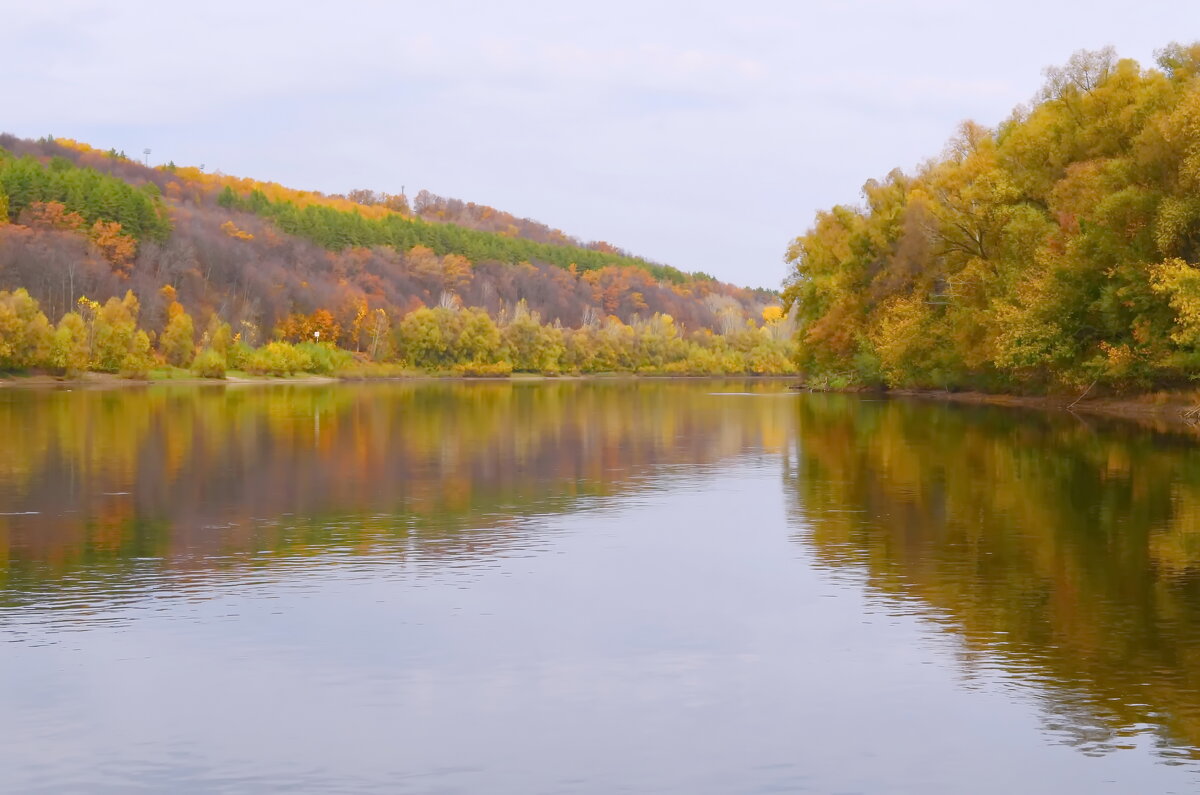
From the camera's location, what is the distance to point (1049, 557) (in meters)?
15.6

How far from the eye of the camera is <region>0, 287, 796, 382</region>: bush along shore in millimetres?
101438

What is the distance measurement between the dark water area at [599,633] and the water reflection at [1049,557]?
0.18 ft

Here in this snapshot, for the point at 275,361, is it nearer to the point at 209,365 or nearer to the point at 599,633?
the point at 209,365

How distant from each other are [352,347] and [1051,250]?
127902mm

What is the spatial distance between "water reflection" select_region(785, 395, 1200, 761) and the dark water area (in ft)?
0.18

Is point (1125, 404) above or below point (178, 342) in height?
below

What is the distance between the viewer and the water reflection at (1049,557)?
382 inches

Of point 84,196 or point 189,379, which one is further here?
point 84,196

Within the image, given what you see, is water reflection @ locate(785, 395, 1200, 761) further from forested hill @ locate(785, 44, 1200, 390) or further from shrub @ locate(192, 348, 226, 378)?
shrub @ locate(192, 348, 226, 378)

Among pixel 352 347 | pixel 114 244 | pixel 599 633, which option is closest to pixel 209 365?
pixel 114 244

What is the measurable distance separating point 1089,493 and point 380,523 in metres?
12.3

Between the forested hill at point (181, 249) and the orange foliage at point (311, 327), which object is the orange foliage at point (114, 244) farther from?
the orange foliage at point (311, 327)

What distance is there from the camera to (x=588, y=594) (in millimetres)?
13555

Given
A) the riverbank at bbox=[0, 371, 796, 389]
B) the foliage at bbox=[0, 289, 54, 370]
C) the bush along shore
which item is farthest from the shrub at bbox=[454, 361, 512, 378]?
the foliage at bbox=[0, 289, 54, 370]
